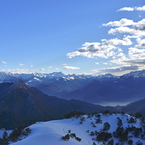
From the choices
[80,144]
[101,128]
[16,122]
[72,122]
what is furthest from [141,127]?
[16,122]

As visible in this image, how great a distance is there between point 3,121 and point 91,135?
528ft

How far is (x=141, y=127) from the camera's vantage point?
5616cm

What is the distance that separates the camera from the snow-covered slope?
4009 centimetres

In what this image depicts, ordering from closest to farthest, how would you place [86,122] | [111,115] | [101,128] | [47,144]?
1. [47,144]
2. [101,128]
3. [86,122]
4. [111,115]

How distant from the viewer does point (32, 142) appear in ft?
125

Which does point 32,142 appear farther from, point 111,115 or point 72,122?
point 111,115

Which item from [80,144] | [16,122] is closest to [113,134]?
[80,144]

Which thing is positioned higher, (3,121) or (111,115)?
(111,115)

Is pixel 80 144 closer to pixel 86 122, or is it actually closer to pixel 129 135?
pixel 129 135

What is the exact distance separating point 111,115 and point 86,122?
33.4 ft

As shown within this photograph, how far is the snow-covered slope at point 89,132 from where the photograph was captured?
40094mm

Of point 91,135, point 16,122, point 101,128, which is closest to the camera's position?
point 91,135

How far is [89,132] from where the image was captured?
53.4 meters

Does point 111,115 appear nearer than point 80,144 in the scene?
No
